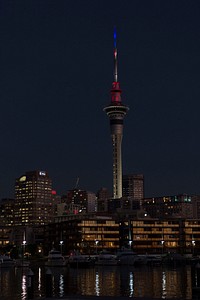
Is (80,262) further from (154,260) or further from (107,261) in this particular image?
(154,260)

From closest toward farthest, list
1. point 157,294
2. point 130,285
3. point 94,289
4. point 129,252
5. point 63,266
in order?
point 157,294 → point 94,289 → point 130,285 → point 63,266 → point 129,252

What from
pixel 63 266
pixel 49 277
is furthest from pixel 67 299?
pixel 63 266

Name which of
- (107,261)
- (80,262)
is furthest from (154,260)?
(80,262)

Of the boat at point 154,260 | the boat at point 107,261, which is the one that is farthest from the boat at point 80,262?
the boat at point 154,260

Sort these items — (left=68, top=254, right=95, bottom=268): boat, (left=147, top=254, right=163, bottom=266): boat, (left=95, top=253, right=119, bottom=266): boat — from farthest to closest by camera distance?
(left=147, top=254, right=163, bottom=266): boat
(left=95, top=253, right=119, bottom=266): boat
(left=68, top=254, right=95, bottom=268): boat

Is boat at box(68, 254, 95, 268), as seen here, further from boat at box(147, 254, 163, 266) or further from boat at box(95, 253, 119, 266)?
boat at box(147, 254, 163, 266)

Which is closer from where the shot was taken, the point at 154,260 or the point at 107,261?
the point at 107,261

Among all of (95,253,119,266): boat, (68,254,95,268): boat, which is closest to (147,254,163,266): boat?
(95,253,119,266): boat

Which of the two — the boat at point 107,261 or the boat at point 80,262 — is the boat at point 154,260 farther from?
the boat at point 80,262

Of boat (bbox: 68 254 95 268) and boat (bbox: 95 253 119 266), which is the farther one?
boat (bbox: 95 253 119 266)

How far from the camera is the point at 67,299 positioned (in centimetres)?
4622

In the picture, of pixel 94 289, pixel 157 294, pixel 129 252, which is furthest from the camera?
pixel 129 252

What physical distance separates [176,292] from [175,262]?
95896mm

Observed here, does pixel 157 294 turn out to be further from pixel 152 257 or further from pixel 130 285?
pixel 152 257
